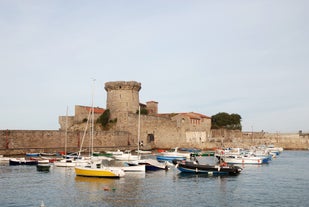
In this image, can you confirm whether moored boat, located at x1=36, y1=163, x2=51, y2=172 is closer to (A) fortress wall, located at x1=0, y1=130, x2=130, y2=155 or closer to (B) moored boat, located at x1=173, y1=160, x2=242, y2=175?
(B) moored boat, located at x1=173, y1=160, x2=242, y2=175

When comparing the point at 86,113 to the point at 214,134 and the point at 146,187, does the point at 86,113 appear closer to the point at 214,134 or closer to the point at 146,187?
the point at 214,134

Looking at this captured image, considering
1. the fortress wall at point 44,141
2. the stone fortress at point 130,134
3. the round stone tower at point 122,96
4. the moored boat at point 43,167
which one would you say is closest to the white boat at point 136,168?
the moored boat at point 43,167

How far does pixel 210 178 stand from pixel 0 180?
12.0 metres

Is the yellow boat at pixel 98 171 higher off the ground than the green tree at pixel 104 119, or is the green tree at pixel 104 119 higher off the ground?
the green tree at pixel 104 119

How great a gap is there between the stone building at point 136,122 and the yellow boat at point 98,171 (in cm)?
2345

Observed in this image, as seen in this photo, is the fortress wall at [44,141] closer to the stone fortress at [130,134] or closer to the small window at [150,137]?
the stone fortress at [130,134]

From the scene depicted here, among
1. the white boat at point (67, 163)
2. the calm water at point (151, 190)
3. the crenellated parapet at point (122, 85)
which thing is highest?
the crenellated parapet at point (122, 85)

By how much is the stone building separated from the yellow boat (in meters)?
23.4

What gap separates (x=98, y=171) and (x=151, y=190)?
4.56m

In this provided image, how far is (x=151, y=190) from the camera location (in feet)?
59.7

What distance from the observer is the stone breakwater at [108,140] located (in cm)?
3538

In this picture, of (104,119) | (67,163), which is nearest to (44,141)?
(67,163)

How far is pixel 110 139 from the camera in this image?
146 feet

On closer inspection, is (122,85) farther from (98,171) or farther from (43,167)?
(98,171)
